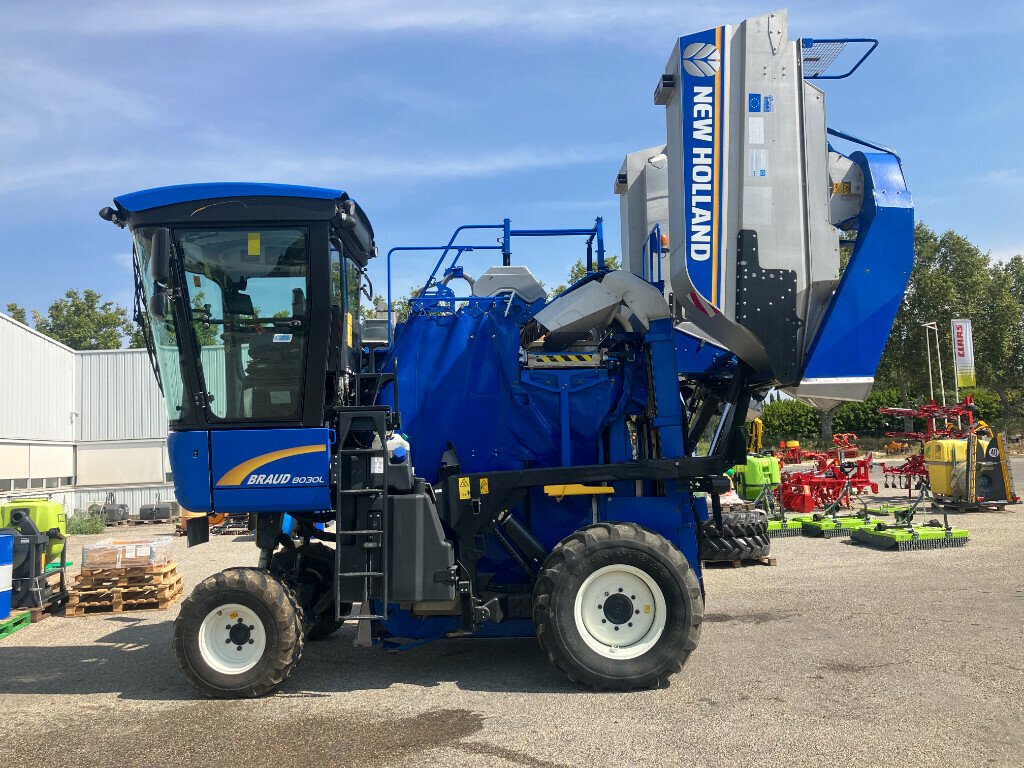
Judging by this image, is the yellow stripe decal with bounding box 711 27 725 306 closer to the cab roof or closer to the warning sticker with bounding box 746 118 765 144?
the warning sticker with bounding box 746 118 765 144

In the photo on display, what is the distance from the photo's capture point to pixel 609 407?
7.23 m

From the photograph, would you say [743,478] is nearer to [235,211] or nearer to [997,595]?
[997,595]

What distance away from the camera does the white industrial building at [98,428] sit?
73.6 feet

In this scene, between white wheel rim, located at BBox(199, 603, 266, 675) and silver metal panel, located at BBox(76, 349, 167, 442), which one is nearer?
white wheel rim, located at BBox(199, 603, 266, 675)

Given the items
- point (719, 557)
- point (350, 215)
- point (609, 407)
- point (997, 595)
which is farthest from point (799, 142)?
point (719, 557)

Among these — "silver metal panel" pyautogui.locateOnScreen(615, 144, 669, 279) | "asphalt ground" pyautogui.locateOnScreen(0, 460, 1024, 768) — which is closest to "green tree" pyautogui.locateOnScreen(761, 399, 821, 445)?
"asphalt ground" pyautogui.locateOnScreen(0, 460, 1024, 768)

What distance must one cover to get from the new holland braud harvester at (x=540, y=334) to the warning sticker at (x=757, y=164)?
0.01 meters

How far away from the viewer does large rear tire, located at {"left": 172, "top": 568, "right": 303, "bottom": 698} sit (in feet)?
20.3

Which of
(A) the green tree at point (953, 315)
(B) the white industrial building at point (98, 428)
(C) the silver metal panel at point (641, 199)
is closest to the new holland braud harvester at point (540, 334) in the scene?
(C) the silver metal panel at point (641, 199)

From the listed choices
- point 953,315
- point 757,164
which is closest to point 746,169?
point 757,164

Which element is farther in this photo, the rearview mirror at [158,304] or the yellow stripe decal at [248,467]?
the yellow stripe decal at [248,467]

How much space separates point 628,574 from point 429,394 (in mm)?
2349

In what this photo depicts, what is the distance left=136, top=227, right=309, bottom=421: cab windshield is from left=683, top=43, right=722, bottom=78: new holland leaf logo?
3.32m

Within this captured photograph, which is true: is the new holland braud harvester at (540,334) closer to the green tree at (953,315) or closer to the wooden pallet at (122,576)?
the wooden pallet at (122,576)
